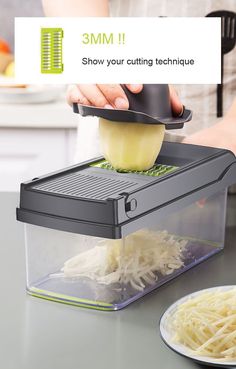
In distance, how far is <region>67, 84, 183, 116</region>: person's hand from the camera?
1.09m

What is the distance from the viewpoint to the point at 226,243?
1.25 meters

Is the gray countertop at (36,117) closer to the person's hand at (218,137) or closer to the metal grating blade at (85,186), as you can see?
the person's hand at (218,137)

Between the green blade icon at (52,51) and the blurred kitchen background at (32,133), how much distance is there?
123cm

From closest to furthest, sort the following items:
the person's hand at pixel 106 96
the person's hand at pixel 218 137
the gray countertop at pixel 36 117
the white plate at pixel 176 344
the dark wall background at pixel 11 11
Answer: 1. the white plate at pixel 176 344
2. the person's hand at pixel 106 96
3. the person's hand at pixel 218 137
4. the gray countertop at pixel 36 117
5. the dark wall background at pixel 11 11

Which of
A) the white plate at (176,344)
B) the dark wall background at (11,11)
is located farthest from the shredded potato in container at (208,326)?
the dark wall background at (11,11)

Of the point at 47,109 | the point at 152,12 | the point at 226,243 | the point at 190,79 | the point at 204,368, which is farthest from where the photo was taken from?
the point at 47,109

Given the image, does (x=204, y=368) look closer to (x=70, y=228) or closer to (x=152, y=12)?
(x=70, y=228)

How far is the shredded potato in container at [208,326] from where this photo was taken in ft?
2.88

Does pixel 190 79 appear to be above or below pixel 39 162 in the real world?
above

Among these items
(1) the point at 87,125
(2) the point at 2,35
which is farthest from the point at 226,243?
(2) the point at 2,35

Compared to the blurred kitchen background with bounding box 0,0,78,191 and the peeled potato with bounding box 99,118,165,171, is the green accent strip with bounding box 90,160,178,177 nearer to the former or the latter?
the peeled potato with bounding box 99,118,165,171

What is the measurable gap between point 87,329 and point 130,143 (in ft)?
0.84

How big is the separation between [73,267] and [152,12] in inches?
31.3

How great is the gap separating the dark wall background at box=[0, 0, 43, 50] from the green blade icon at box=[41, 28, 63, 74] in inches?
75.0
